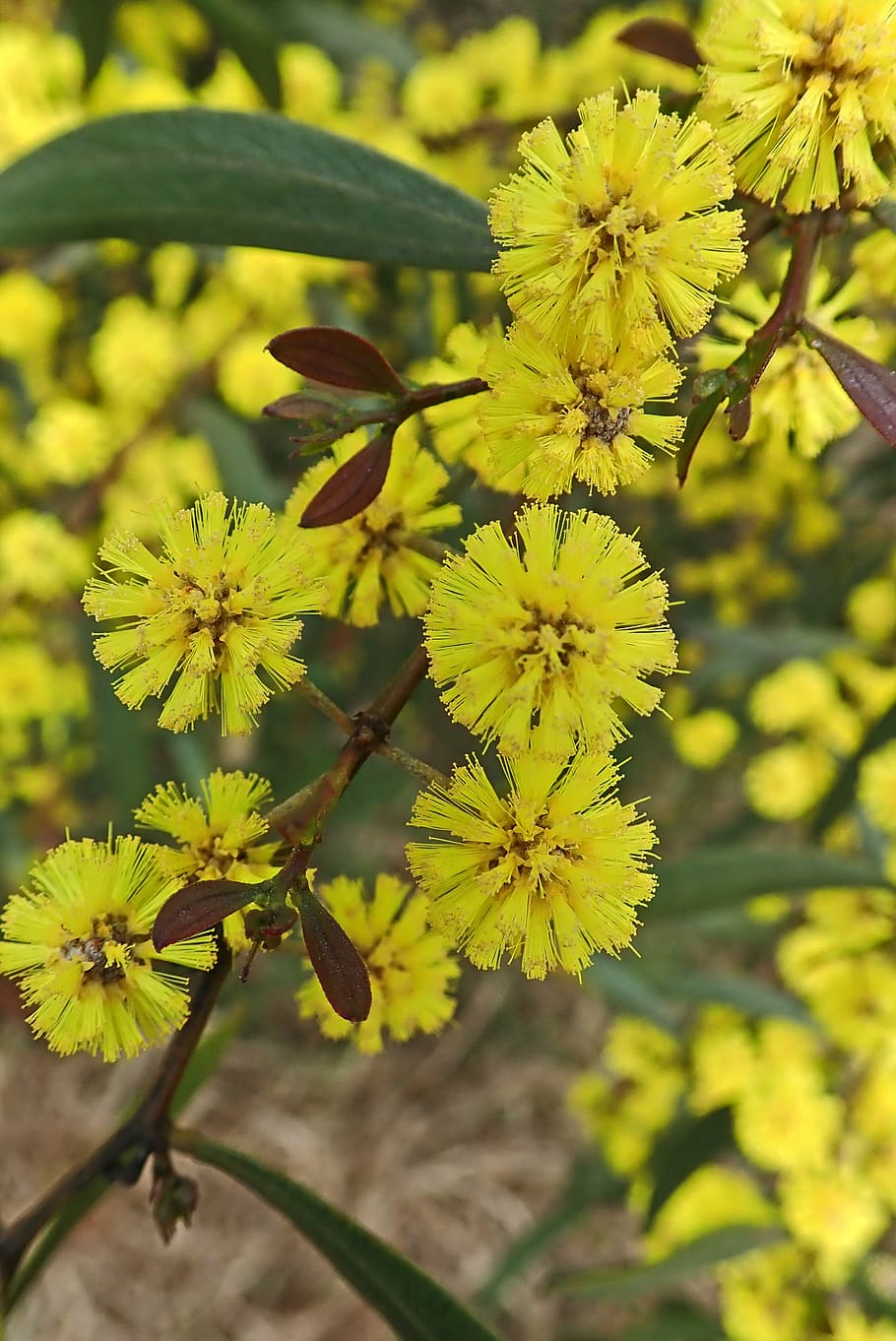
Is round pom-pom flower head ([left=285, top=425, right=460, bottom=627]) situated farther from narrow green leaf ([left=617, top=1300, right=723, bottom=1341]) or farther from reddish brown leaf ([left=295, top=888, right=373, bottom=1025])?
narrow green leaf ([left=617, top=1300, right=723, bottom=1341])

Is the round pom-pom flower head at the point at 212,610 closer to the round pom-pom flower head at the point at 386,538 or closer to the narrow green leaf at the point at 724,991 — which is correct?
the round pom-pom flower head at the point at 386,538

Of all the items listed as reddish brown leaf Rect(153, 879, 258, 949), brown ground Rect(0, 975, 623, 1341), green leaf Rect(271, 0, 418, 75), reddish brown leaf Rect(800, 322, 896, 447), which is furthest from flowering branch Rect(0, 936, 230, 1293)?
green leaf Rect(271, 0, 418, 75)

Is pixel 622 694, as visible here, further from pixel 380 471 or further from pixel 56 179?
pixel 56 179

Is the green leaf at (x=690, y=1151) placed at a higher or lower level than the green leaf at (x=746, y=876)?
lower

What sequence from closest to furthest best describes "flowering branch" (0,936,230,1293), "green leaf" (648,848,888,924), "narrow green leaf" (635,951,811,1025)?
1. "flowering branch" (0,936,230,1293)
2. "green leaf" (648,848,888,924)
3. "narrow green leaf" (635,951,811,1025)

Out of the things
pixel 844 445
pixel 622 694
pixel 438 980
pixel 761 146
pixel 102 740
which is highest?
pixel 844 445

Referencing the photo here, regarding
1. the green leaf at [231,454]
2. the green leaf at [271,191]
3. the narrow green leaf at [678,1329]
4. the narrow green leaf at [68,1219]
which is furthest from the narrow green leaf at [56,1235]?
the narrow green leaf at [678,1329]

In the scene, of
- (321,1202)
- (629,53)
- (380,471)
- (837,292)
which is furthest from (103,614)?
(629,53)
